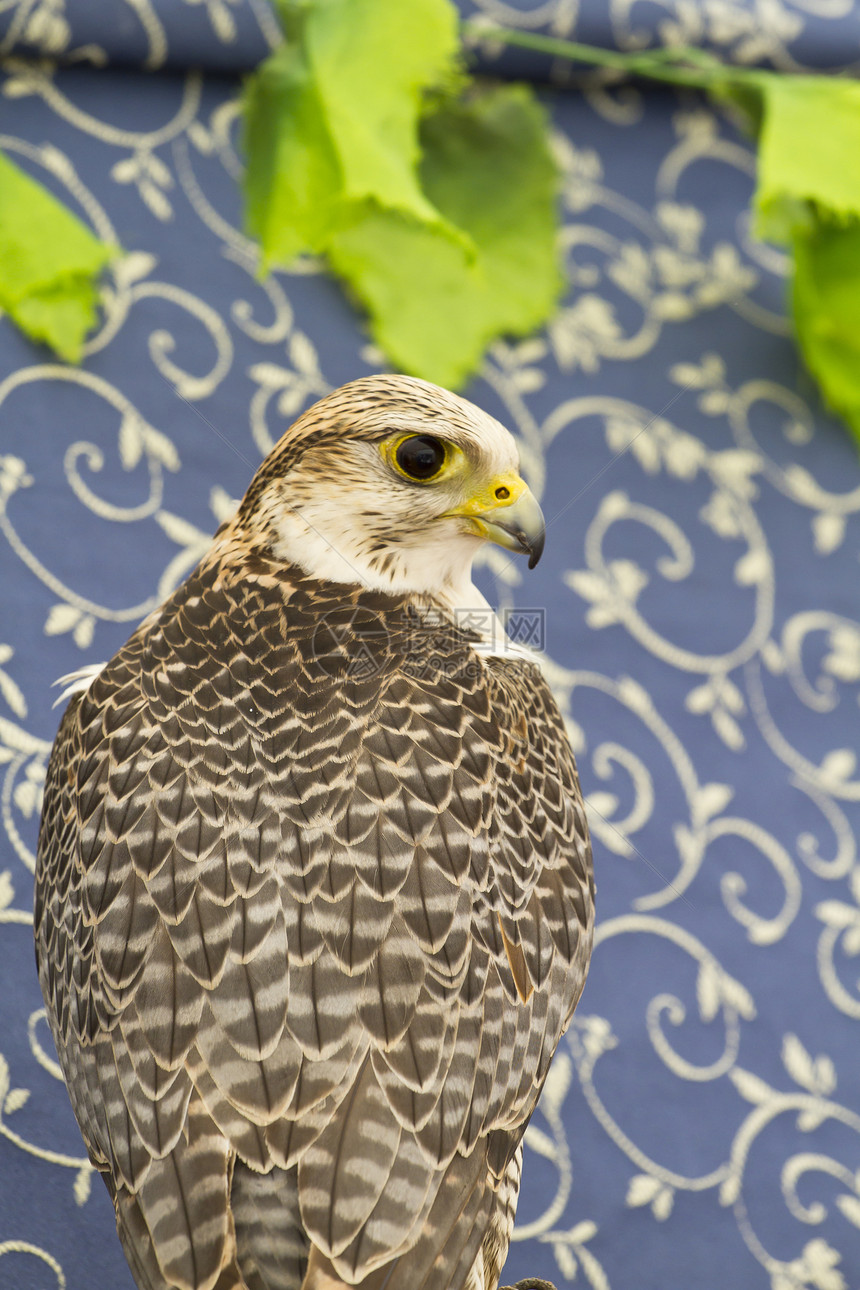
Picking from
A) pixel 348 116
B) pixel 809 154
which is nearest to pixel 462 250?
pixel 348 116

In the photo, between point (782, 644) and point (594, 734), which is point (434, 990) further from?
point (782, 644)

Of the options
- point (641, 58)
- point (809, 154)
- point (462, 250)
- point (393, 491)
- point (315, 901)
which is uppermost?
point (641, 58)

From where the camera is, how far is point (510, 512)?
74 centimetres

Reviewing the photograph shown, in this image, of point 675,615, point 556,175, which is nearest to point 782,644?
point 675,615

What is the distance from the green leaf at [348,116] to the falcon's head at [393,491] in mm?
360

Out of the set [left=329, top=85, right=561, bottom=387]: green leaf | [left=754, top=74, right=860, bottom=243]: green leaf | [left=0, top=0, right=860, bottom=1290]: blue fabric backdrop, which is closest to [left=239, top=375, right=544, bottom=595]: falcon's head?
[left=0, top=0, right=860, bottom=1290]: blue fabric backdrop

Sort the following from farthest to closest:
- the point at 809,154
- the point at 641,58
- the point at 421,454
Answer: the point at 641,58 < the point at 809,154 < the point at 421,454

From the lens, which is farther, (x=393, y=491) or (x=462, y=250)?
(x=462, y=250)

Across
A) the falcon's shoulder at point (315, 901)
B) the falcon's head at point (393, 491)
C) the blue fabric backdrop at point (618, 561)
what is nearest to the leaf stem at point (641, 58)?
the blue fabric backdrop at point (618, 561)

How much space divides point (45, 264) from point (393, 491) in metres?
0.65

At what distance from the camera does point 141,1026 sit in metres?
0.60

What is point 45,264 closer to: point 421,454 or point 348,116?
point 348,116

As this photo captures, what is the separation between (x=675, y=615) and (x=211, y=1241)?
1.04 metres

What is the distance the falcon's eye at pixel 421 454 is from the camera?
722mm
